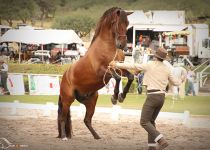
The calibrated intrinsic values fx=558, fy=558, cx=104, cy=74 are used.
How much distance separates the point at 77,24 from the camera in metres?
9.79

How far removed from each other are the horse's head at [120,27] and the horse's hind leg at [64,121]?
4.89ft

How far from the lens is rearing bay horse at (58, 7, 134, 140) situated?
23.6 feet

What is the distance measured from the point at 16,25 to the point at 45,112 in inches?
76.7

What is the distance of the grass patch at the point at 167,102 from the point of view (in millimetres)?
10484

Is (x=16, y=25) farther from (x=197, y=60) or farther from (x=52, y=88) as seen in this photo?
(x=197, y=60)

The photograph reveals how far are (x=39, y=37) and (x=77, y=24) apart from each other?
2.31 ft

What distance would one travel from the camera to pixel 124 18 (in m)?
7.20

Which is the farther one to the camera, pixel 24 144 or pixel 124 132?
pixel 124 132

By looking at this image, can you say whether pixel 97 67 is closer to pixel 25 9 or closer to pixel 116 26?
pixel 116 26

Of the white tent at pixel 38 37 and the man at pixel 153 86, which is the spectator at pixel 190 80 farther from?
the man at pixel 153 86

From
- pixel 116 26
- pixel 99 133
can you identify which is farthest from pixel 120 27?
pixel 99 133

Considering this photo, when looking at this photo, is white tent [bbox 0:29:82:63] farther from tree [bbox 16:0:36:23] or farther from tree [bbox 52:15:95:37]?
tree [bbox 16:0:36:23]

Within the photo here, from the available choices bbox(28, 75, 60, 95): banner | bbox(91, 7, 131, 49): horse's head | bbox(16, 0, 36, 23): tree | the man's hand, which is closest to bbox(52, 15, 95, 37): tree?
→ bbox(16, 0, 36, 23): tree

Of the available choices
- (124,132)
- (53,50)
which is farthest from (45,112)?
(124,132)
